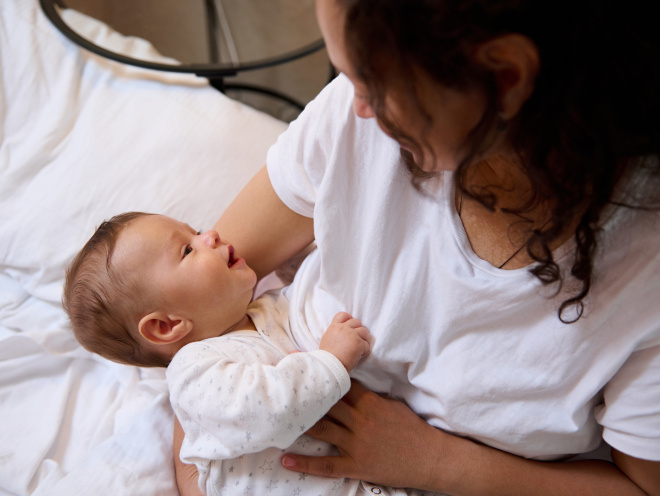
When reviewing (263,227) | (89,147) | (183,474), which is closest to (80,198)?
(89,147)

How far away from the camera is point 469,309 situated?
69 centimetres

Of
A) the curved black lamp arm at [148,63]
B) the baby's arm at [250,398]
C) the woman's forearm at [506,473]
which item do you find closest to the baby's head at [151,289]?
the baby's arm at [250,398]

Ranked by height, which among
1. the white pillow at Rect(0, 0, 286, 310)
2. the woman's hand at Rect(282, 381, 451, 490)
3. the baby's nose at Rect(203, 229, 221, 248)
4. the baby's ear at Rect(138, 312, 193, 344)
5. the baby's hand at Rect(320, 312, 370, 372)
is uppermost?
the white pillow at Rect(0, 0, 286, 310)

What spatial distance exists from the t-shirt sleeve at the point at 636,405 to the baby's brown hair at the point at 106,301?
2.26 ft

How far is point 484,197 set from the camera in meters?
0.64

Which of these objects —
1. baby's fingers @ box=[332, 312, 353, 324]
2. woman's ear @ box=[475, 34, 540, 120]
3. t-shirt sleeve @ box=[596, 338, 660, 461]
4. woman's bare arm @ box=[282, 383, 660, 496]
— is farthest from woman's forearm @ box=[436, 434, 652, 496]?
woman's ear @ box=[475, 34, 540, 120]

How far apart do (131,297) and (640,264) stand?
0.72 metres

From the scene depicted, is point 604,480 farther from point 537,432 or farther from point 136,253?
point 136,253

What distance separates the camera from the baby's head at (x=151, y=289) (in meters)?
0.90

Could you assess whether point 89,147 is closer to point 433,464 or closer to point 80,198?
point 80,198

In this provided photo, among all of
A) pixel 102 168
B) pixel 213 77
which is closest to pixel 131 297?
pixel 102 168

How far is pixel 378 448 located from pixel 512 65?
1.85ft

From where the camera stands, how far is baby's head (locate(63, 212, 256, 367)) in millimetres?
904

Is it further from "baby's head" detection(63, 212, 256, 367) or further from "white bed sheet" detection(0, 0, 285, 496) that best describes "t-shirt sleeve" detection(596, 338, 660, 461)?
"white bed sheet" detection(0, 0, 285, 496)
